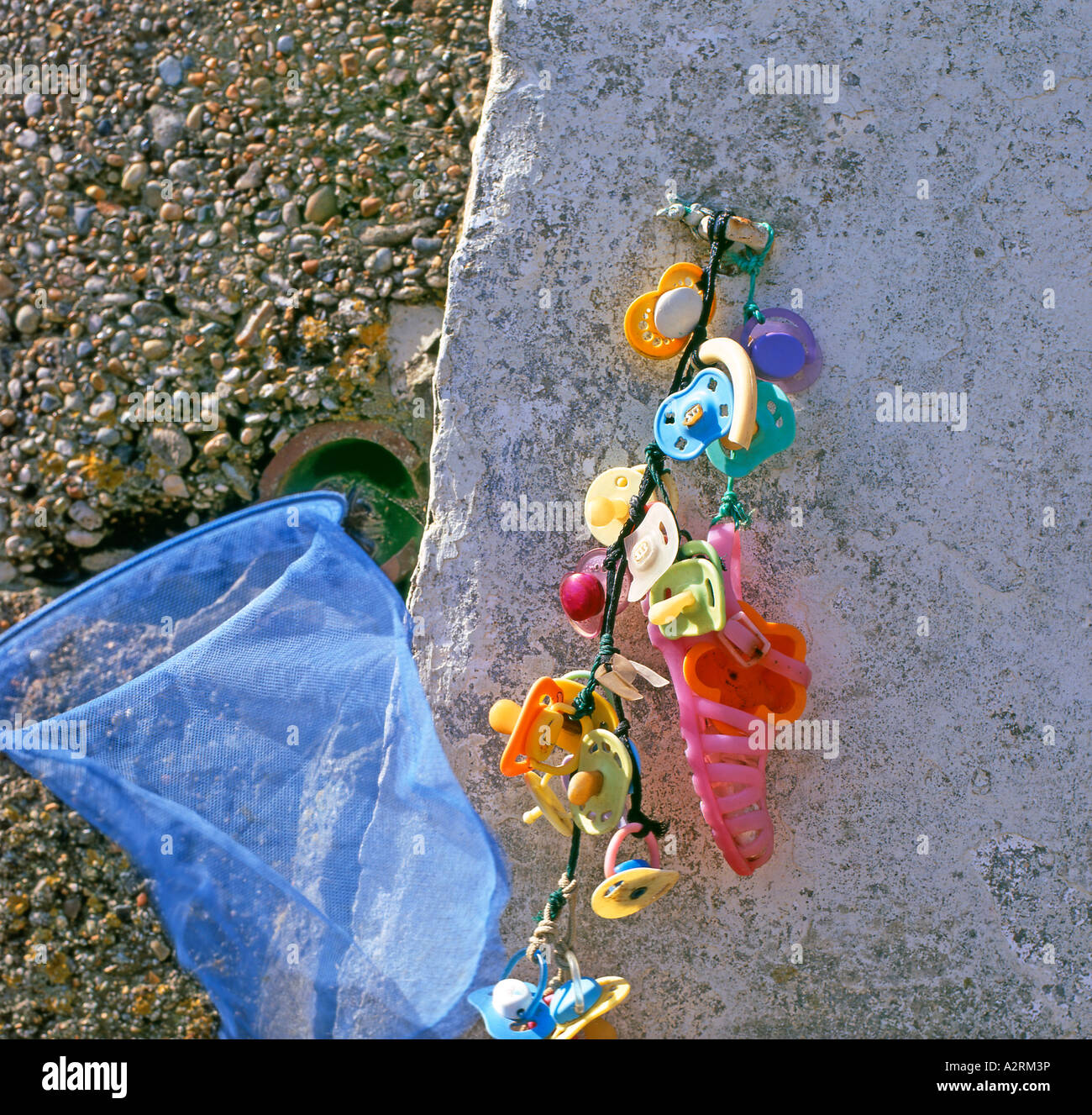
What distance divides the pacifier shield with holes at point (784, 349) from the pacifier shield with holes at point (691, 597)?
381mm

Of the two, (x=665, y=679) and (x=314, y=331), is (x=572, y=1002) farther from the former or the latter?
(x=314, y=331)

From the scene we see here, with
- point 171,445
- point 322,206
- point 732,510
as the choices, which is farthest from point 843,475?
point 171,445

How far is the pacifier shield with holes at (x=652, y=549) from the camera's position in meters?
1.67

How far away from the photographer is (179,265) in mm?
2373

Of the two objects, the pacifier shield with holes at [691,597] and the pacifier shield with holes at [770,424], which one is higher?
the pacifier shield with holes at [770,424]

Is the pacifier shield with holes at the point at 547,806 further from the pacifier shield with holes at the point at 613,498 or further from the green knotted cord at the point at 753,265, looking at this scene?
the green knotted cord at the point at 753,265

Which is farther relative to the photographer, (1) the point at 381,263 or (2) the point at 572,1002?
(1) the point at 381,263

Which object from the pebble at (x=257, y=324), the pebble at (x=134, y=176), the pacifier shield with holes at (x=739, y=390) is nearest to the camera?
the pacifier shield with holes at (x=739, y=390)

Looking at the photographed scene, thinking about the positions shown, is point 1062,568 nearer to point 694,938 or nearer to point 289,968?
point 694,938

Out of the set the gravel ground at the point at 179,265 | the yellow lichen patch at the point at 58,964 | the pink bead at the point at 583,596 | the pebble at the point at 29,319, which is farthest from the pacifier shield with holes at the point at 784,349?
the yellow lichen patch at the point at 58,964

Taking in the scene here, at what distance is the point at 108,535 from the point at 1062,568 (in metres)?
2.03

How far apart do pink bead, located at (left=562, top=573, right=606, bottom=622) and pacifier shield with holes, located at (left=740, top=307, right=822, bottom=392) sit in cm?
48

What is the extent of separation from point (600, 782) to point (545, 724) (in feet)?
0.44

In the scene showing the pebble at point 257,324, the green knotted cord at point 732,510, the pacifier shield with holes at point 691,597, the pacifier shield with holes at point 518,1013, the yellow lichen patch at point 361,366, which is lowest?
the pacifier shield with holes at point 518,1013
